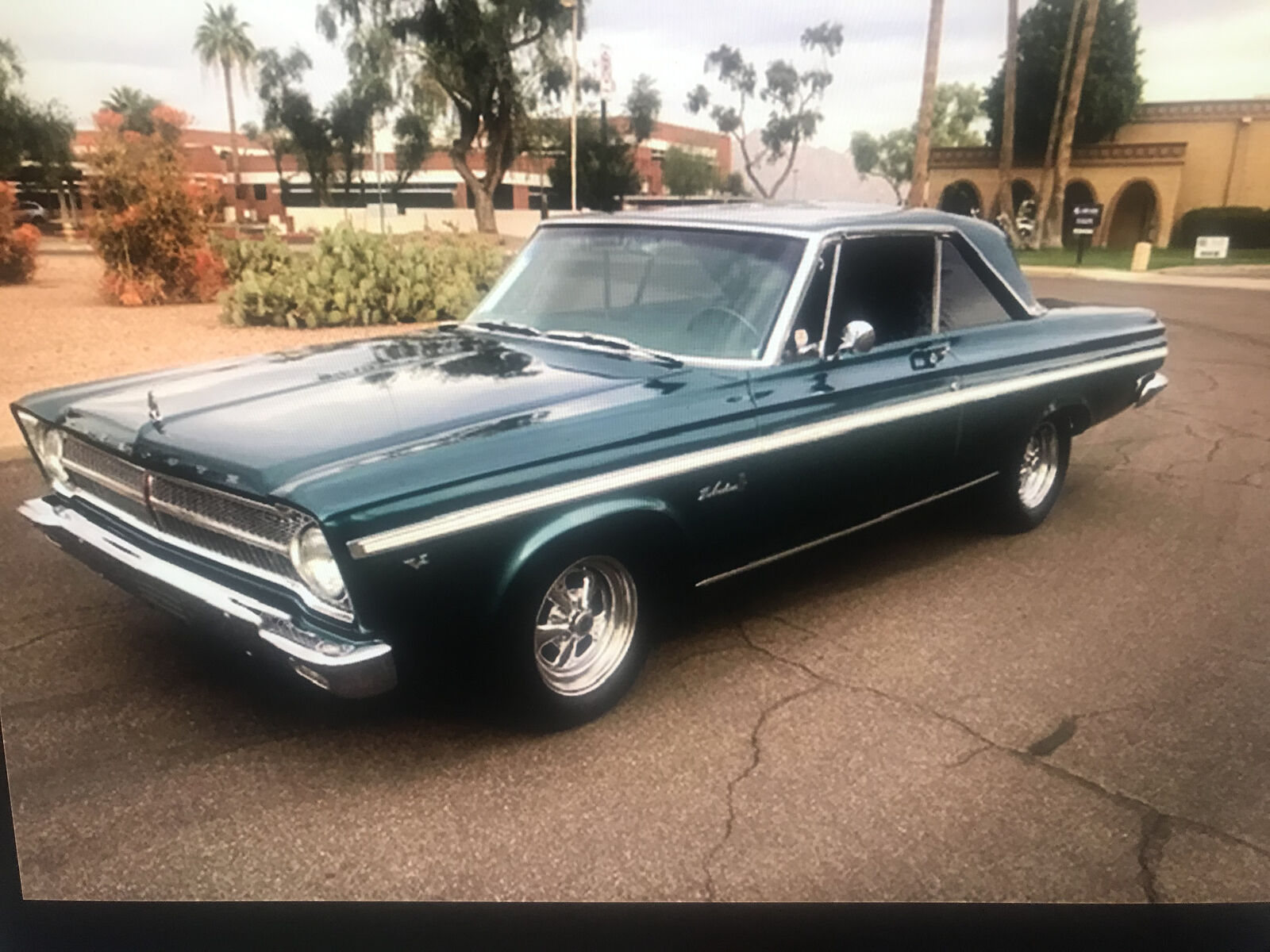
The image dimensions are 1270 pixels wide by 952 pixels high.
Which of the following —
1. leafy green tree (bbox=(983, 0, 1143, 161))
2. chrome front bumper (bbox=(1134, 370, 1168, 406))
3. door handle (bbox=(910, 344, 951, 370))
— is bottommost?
chrome front bumper (bbox=(1134, 370, 1168, 406))

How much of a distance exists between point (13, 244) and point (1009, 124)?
8.05 ft

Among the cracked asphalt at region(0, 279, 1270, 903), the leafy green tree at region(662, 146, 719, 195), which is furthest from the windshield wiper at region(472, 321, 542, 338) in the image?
the cracked asphalt at region(0, 279, 1270, 903)

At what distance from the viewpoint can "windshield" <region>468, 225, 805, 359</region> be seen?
306 centimetres

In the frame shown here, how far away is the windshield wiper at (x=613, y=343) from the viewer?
2.97 metres

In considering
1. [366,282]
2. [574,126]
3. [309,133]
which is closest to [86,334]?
[309,133]

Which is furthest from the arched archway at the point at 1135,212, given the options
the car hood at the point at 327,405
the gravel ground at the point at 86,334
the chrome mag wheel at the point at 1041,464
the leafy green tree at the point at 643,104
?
the gravel ground at the point at 86,334

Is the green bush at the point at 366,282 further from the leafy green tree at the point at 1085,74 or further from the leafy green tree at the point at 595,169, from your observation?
the leafy green tree at the point at 1085,74

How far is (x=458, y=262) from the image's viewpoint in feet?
10.6

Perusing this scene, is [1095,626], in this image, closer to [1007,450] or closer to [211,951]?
[1007,450]

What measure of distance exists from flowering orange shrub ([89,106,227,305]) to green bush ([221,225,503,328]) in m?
0.13

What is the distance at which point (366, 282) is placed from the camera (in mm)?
3189

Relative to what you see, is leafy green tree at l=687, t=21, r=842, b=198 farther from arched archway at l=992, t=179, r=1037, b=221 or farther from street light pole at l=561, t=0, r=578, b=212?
arched archway at l=992, t=179, r=1037, b=221

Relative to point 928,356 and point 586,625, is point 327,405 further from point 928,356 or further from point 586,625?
point 928,356

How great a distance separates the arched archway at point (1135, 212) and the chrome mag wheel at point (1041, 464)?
147 centimetres
